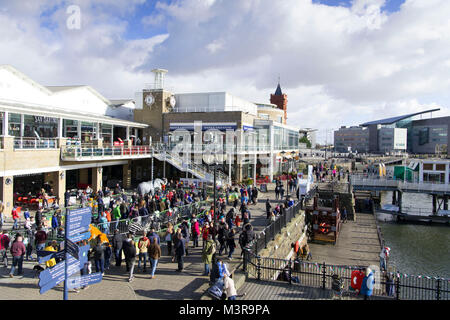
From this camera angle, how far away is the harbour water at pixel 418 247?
22195 mm

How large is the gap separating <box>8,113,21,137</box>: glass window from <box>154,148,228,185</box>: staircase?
11869mm

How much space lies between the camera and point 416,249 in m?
26.7

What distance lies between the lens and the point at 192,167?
1282 inches

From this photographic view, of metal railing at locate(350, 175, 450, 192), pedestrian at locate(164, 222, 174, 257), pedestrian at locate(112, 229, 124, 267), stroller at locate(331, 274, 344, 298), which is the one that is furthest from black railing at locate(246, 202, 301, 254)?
metal railing at locate(350, 175, 450, 192)

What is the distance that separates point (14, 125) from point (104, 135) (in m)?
9.81

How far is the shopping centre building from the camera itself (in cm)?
2331

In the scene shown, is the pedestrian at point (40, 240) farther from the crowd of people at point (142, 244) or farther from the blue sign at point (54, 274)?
the blue sign at point (54, 274)

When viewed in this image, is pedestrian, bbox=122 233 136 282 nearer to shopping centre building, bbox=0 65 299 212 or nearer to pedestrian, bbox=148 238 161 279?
pedestrian, bbox=148 238 161 279

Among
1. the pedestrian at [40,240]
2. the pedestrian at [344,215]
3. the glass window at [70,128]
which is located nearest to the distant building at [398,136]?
the pedestrian at [344,215]

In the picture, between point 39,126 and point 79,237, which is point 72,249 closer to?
point 79,237

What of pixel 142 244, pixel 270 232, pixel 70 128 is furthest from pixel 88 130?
pixel 142 244
